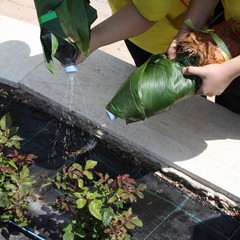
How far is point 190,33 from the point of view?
2.23m

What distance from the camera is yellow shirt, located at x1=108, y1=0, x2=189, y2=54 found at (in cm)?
227

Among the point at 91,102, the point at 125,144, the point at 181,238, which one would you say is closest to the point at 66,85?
the point at 91,102

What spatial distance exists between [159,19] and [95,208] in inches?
34.5

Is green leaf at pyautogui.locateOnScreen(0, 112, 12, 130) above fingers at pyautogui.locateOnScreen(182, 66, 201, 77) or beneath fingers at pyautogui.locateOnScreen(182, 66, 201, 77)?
beneath

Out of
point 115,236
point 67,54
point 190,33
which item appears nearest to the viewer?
point 115,236

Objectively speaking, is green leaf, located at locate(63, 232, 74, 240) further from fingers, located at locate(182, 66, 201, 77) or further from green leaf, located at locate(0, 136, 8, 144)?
fingers, located at locate(182, 66, 201, 77)

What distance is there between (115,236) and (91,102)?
3.20 feet

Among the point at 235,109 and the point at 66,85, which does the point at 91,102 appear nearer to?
the point at 66,85

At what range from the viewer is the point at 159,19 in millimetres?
2344

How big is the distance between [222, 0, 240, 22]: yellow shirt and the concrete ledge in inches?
22.6

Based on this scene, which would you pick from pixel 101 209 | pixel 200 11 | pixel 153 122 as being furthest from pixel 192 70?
pixel 101 209

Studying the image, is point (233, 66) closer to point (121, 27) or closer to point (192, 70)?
point (192, 70)

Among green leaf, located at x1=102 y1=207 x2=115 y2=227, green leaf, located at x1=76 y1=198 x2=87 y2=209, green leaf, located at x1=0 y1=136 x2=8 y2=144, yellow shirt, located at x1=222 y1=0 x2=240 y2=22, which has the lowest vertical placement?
green leaf, located at x1=0 y1=136 x2=8 y2=144

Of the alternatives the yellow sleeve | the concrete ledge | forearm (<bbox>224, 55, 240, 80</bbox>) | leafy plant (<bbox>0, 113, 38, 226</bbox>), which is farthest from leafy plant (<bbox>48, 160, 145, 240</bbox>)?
the yellow sleeve
